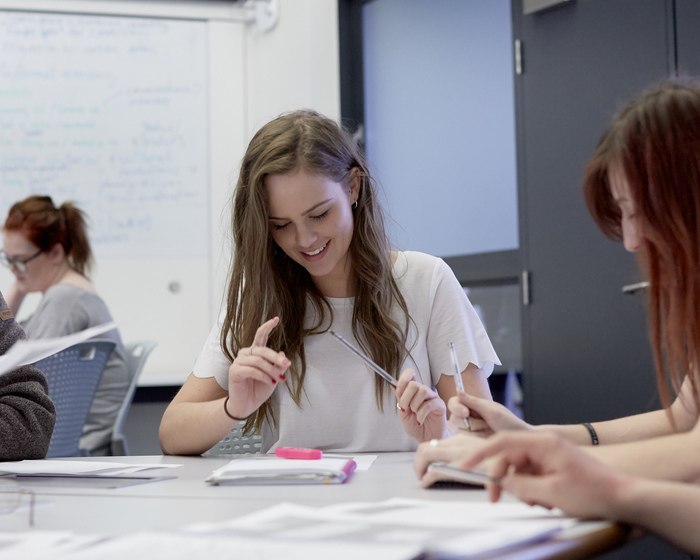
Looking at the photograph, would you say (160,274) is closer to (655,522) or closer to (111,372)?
(111,372)

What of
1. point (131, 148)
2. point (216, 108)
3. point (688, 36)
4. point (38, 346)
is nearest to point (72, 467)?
point (38, 346)

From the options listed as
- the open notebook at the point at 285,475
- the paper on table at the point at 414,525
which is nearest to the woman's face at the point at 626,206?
the paper on table at the point at 414,525

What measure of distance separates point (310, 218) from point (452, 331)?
37 centimetres

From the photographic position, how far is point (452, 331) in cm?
167

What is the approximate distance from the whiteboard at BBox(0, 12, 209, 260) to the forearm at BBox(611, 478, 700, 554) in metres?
3.06

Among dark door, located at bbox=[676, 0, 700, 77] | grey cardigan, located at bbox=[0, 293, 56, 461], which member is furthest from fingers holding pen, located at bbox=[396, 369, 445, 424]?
A: dark door, located at bbox=[676, 0, 700, 77]

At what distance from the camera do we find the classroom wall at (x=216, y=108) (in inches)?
138

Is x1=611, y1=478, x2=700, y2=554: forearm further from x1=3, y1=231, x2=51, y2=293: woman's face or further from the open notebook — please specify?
x1=3, y1=231, x2=51, y2=293: woman's face

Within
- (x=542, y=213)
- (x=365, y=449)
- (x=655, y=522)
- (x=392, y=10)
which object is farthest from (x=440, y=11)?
(x=655, y=522)

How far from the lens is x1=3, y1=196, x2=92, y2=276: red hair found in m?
3.01

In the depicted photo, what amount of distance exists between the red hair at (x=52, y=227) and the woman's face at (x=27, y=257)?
23 millimetres

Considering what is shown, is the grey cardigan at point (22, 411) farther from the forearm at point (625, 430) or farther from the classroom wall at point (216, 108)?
the classroom wall at point (216, 108)

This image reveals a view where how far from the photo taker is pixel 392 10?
340 cm

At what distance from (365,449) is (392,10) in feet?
7.67
